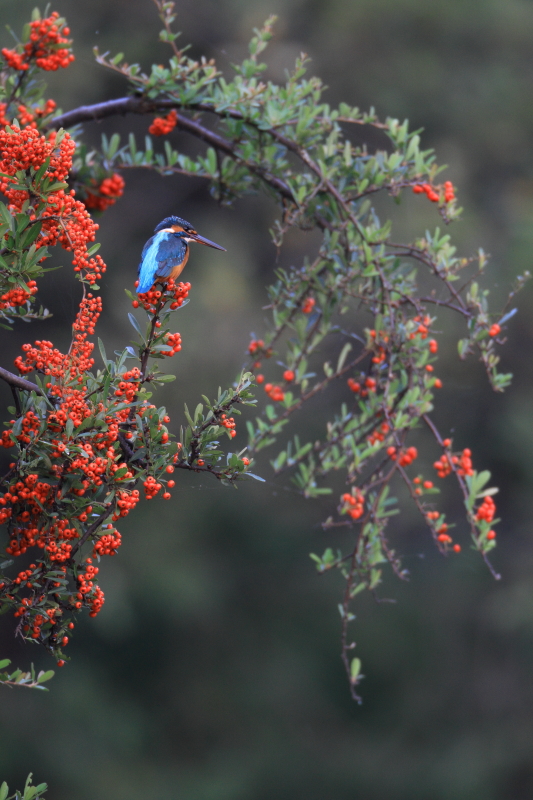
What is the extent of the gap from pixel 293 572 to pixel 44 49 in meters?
5.74

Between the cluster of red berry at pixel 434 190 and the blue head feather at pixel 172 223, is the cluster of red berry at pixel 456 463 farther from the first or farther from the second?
the blue head feather at pixel 172 223

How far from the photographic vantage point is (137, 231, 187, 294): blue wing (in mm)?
1010

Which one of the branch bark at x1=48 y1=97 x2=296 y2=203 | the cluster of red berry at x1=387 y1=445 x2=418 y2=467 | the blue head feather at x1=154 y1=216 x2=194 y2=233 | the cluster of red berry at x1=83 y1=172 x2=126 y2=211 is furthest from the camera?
the cluster of red berry at x1=83 y1=172 x2=126 y2=211

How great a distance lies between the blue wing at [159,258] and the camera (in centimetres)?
101

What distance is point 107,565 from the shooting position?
569cm

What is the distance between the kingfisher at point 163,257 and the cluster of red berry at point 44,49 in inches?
25.4

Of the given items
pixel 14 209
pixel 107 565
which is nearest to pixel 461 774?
pixel 107 565

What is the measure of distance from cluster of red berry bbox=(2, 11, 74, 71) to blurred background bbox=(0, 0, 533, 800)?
2982 millimetres

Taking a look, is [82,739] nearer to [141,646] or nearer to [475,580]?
[141,646]

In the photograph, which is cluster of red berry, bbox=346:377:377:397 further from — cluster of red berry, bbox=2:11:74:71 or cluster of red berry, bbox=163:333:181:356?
cluster of red berry, bbox=2:11:74:71

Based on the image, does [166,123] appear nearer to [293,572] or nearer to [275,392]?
[275,392]

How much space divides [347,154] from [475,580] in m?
5.39

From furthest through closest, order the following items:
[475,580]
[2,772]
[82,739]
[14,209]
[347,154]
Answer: [475,580] → [82,739] → [2,772] → [347,154] → [14,209]

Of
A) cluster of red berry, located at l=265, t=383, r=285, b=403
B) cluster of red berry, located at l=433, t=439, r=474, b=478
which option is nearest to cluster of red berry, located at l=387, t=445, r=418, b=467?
cluster of red berry, located at l=433, t=439, r=474, b=478
